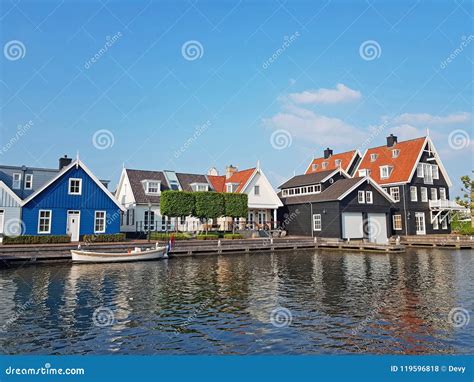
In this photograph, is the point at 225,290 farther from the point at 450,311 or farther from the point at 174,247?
the point at 174,247

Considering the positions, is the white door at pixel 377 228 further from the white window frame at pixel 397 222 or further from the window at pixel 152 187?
the window at pixel 152 187

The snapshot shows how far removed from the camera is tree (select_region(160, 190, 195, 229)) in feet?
121

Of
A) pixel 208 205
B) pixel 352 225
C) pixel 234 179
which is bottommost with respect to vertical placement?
pixel 352 225

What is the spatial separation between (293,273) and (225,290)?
624 centimetres

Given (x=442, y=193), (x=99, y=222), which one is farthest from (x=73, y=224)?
(x=442, y=193)

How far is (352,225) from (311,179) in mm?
9463

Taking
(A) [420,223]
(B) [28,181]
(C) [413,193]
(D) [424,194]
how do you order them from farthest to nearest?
(D) [424,194] < (A) [420,223] < (C) [413,193] < (B) [28,181]

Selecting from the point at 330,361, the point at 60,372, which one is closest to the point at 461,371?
the point at 330,361

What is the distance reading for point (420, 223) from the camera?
46.9 metres

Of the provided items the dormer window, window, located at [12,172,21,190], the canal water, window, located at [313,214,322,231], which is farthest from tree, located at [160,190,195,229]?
the dormer window

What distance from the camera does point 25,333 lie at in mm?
10648

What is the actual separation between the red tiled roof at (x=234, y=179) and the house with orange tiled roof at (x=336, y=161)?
13.8m

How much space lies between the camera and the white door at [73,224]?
3275cm

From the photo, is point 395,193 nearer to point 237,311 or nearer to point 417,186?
point 417,186
